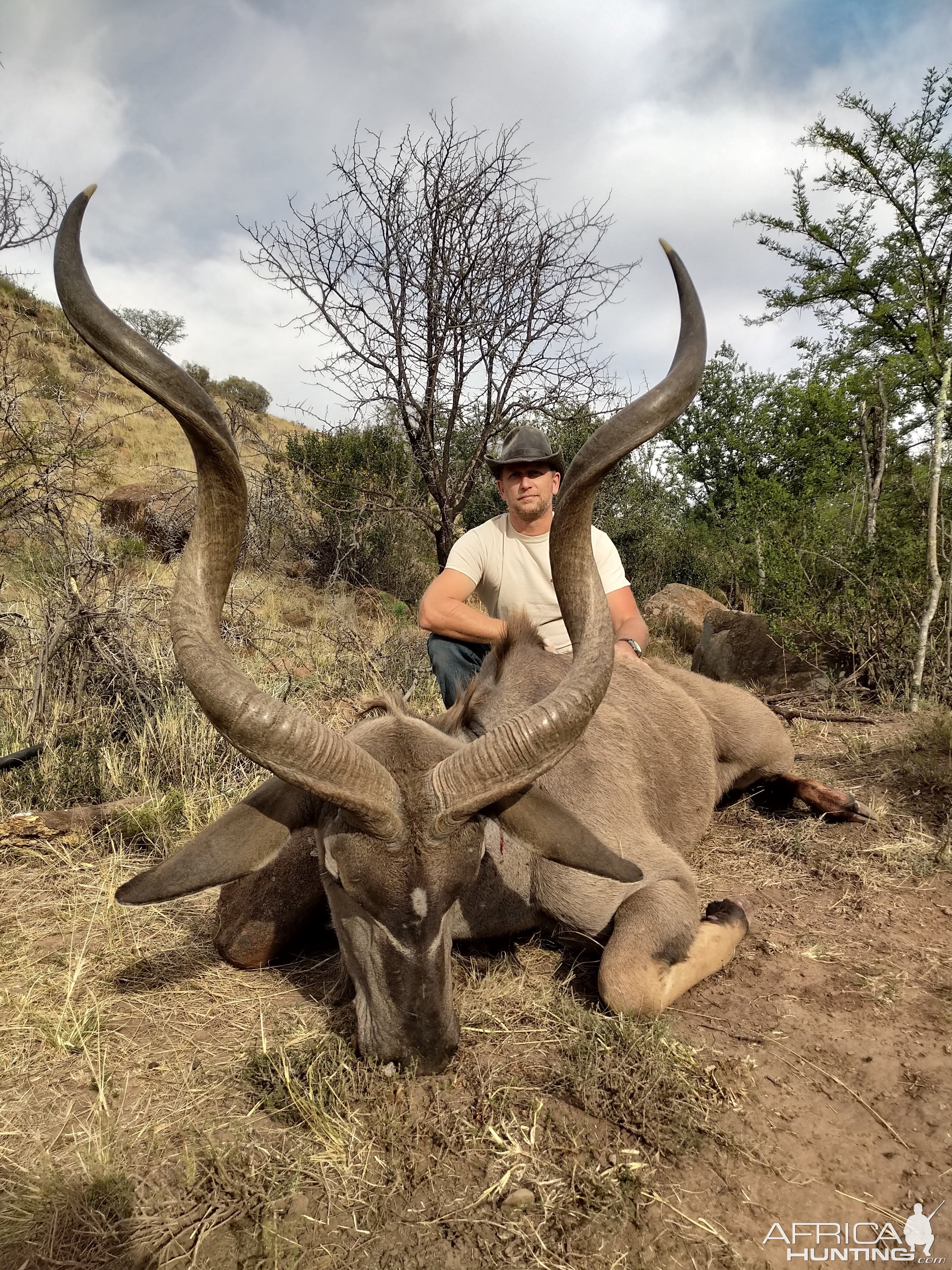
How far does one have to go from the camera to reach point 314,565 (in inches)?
524

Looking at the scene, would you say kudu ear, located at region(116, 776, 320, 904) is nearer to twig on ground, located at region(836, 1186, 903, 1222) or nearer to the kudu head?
the kudu head

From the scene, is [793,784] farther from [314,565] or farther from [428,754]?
[314,565]

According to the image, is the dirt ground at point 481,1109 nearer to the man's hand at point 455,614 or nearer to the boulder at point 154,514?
the man's hand at point 455,614

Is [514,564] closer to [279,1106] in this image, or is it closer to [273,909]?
[273,909]

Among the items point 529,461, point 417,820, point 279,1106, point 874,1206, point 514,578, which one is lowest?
point 279,1106

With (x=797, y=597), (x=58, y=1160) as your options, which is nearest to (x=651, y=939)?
(x=58, y=1160)

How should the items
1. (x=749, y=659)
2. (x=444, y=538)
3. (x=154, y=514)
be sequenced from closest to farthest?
1. (x=444, y=538)
2. (x=749, y=659)
3. (x=154, y=514)

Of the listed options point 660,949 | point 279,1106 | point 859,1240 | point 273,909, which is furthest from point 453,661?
point 859,1240

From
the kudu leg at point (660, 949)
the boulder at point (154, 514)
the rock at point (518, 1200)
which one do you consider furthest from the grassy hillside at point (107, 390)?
the rock at point (518, 1200)

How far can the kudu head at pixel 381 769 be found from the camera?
107 inches

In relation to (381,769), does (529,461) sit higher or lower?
higher

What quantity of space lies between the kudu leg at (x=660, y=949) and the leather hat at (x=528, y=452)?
10.8 feet

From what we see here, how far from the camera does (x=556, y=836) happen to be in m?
3.15

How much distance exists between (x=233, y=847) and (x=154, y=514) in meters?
11.1
